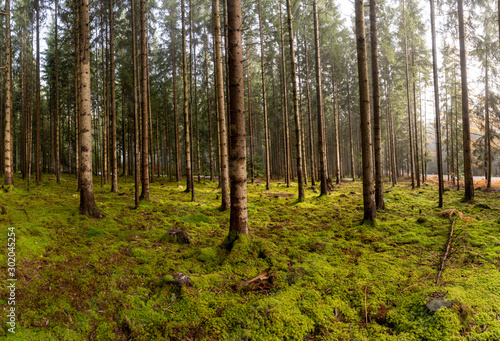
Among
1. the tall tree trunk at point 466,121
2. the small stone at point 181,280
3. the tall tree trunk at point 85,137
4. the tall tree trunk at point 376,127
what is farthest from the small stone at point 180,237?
the tall tree trunk at point 466,121

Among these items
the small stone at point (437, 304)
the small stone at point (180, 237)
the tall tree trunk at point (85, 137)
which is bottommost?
the small stone at point (437, 304)

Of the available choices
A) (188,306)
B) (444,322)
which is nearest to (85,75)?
(188,306)

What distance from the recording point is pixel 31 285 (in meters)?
3.49

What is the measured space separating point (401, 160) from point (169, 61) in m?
45.1

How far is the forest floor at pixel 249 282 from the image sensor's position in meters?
3.04

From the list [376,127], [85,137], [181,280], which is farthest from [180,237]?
[376,127]

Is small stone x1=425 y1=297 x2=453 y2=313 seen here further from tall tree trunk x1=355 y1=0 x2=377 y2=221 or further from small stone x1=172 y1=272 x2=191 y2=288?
tall tree trunk x1=355 y1=0 x2=377 y2=221

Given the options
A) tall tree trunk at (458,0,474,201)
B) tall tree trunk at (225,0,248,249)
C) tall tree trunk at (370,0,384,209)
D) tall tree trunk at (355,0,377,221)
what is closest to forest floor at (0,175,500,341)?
tall tree trunk at (355,0,377,221)

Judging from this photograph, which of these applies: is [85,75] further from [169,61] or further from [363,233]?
[169,61]

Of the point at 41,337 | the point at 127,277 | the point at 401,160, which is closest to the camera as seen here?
the point at 41,337

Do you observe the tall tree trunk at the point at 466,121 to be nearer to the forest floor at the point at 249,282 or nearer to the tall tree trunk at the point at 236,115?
the forest floor at the point at 249,282

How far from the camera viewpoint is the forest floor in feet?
9.98

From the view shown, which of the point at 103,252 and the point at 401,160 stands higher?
the point at 401,160

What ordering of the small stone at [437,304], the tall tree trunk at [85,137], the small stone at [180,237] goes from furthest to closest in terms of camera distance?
the tall tree trunk at [85,137], the small stone at [180,237], the small stone at [437,304]
